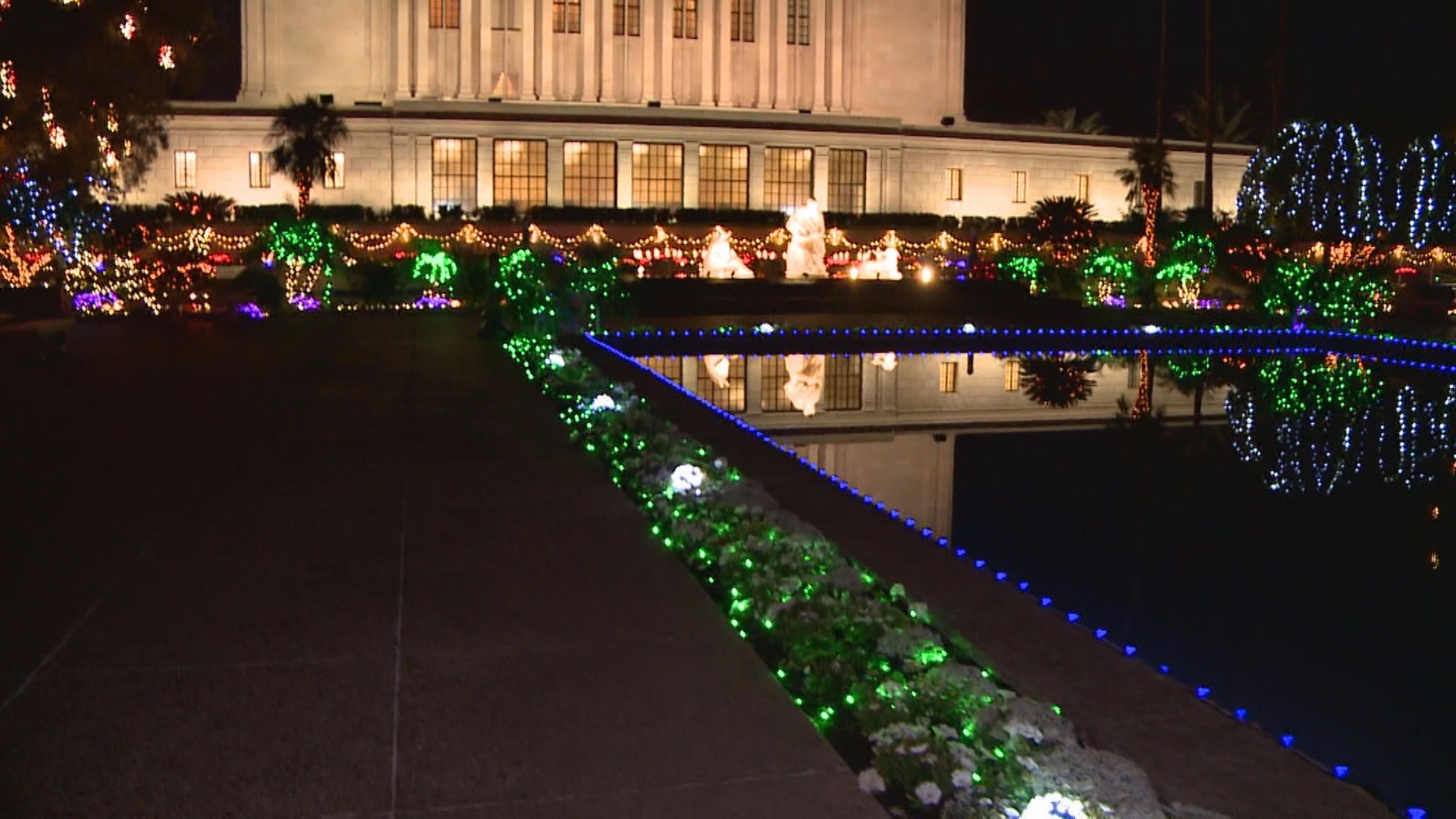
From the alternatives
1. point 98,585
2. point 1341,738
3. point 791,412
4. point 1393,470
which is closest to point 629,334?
point 791,412

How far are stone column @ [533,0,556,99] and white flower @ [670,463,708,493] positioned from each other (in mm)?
35916

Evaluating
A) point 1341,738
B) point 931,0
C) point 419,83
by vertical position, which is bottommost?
point 1341,738

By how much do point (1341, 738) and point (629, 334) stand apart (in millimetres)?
16425

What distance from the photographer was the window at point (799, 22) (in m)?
45.0

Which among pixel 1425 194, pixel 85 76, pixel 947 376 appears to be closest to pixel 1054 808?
pixel 947 376

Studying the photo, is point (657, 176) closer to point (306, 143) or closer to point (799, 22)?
point (799, 22)

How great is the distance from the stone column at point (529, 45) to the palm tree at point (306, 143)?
6502 millimetres

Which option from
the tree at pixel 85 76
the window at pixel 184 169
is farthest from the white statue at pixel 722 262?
the window at pixel 184 169

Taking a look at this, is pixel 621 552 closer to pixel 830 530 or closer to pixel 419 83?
pixel 830 530

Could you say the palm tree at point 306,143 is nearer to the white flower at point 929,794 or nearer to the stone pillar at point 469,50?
the stone pillar at point 469,50

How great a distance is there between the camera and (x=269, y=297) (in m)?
25.1

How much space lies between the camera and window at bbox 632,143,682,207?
40844 millimetres

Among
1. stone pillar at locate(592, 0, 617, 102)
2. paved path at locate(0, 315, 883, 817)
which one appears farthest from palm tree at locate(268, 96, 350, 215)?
paved path at locate(0, 315, 883, 817)

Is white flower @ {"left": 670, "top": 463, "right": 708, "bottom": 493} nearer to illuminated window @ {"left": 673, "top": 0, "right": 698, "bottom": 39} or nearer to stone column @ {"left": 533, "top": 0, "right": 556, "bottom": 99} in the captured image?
stone column @ {"left": 533, "top": 0, "right": 556, "bottom": 99}
